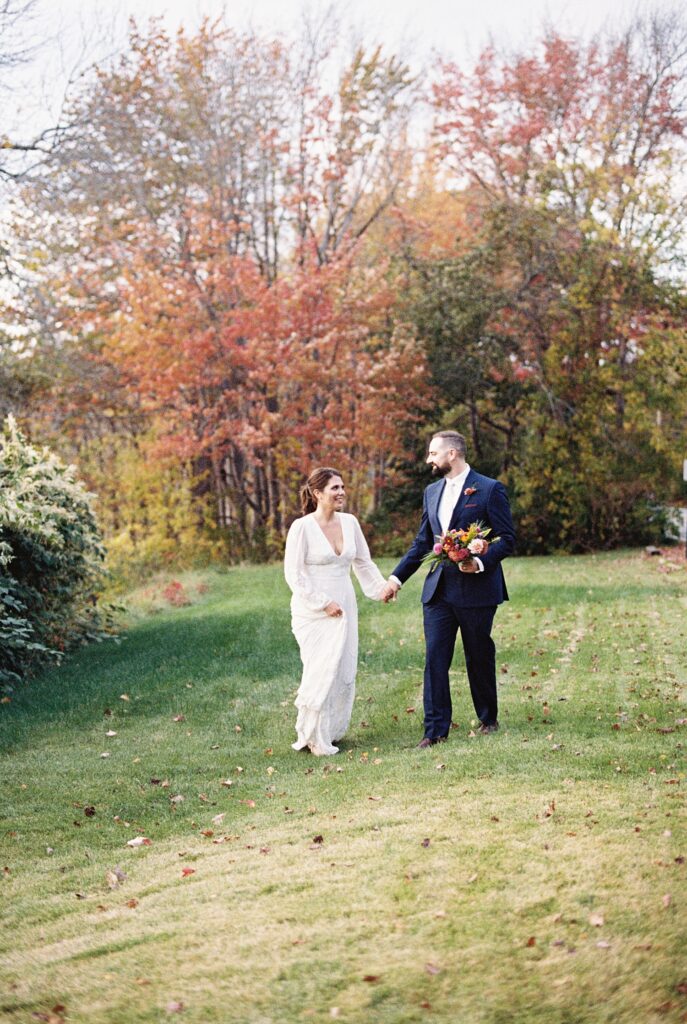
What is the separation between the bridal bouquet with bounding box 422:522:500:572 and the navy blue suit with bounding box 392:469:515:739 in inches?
3.7

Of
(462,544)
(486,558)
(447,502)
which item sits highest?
(447,502)

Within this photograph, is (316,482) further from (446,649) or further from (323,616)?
(446,649)

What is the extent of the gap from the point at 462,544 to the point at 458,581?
36cm

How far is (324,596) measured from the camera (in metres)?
7.96

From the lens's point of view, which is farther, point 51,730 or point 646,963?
point 51,730

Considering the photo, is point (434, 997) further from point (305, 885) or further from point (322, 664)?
point (322, 664)

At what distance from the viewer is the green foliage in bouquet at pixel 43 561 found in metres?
11.6

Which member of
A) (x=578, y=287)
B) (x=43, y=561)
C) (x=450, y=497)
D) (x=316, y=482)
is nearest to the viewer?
(x=450, y=497)

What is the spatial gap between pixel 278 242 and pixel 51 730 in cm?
2053

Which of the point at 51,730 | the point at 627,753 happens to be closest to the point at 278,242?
the point at 51,730

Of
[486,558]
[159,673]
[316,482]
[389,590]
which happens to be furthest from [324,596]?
[159,673]

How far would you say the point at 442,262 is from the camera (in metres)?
25.2

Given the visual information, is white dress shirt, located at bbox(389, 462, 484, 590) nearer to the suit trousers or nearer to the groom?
the groom

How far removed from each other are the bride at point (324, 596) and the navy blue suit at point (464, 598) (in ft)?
1.56
